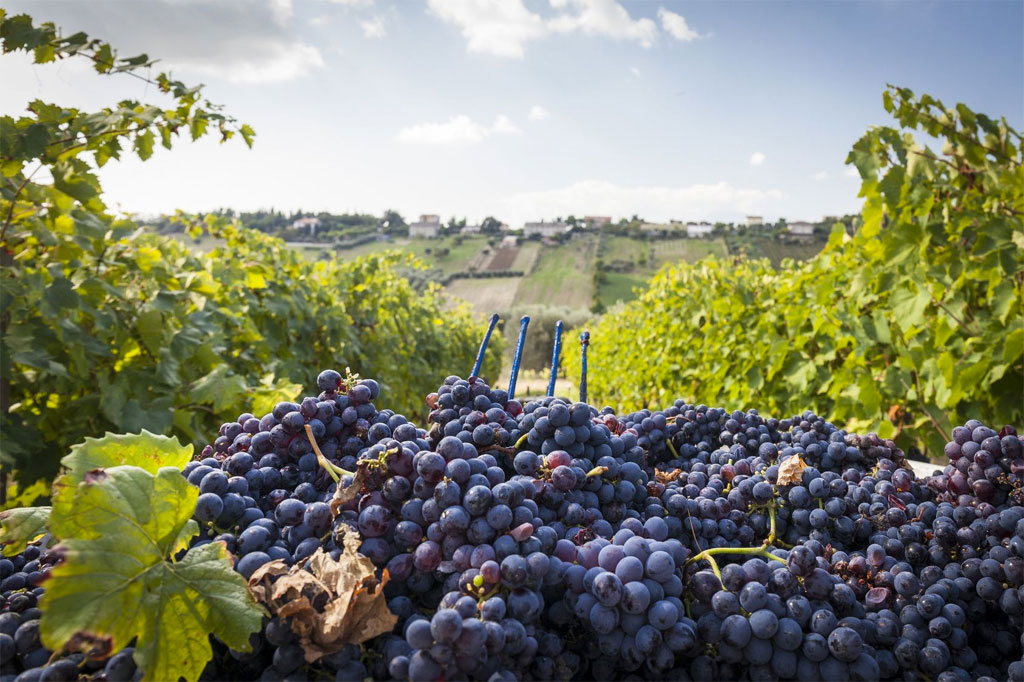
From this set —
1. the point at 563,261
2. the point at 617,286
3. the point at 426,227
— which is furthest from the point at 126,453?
the point at 426,227

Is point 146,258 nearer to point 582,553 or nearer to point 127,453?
point 127,453

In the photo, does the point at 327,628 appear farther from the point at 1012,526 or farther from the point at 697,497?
the point at 1012,526

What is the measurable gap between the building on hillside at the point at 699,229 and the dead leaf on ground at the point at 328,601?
81.5 metres

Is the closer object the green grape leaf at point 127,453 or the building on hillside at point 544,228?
the green grape leaf at point 127,453

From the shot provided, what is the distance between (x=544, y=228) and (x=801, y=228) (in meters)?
35.6

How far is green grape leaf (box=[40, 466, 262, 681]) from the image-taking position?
77cm

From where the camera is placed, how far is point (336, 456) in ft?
3.92

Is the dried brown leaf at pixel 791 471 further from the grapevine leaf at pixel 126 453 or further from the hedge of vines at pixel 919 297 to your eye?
the hedge of vines at pixel 919 297

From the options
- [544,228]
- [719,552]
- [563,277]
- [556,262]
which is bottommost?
[563,277]

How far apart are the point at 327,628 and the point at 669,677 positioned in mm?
515

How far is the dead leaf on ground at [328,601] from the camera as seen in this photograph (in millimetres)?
805

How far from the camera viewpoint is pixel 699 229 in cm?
8088

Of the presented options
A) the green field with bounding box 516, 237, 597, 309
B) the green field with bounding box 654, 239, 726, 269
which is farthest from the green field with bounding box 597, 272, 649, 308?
the green field with bounding box 654, 239, 726, 269

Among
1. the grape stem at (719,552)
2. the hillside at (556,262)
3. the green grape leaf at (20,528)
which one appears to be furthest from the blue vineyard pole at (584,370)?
the hillside at (556,262)
